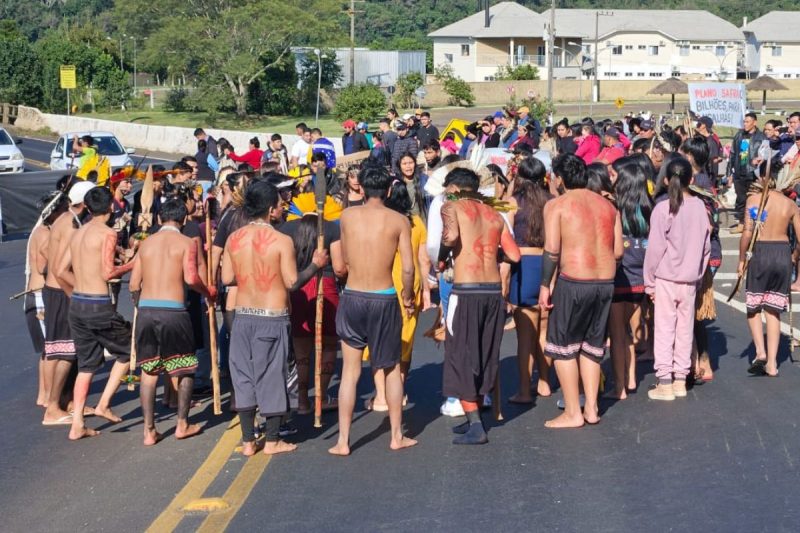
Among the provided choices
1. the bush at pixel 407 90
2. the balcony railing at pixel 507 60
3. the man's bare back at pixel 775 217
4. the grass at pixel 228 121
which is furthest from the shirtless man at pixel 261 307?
the balcony railing at pixel 507 60

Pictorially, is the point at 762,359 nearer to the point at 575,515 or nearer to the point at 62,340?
the point at 575,515

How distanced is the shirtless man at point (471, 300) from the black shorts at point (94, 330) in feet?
8.67

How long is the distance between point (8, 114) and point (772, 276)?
60.2 metres

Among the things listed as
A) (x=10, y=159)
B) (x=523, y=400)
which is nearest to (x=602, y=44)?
(x=10, y=159)

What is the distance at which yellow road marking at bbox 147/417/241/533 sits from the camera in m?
6.80

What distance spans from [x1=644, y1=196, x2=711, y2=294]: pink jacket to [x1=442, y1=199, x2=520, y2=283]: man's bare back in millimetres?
1700

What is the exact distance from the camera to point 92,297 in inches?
344

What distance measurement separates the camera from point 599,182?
888 centimetres

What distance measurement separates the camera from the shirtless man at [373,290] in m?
7.91

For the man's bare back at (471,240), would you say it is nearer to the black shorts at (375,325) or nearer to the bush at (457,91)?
the black shorts at (375,325)

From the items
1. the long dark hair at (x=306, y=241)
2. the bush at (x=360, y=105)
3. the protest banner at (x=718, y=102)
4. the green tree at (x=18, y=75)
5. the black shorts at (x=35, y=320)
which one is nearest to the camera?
the long dark hair at (x=306, y=241)

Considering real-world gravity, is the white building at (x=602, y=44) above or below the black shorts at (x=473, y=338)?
above

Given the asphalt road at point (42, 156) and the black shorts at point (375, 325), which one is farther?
the asphalt road at point (42, 156)

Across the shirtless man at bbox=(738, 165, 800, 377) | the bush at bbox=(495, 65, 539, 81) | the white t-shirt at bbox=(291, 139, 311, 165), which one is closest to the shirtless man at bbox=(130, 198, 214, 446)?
the shirtless man at bbox=(738, 165, 800, 377)
